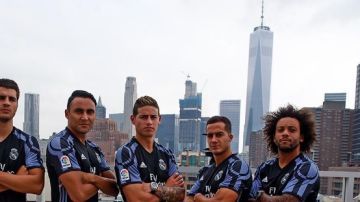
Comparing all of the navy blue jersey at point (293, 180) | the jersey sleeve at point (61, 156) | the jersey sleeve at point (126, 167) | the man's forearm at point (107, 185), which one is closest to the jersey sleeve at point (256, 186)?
the navy blue jersey at point (293, 180)

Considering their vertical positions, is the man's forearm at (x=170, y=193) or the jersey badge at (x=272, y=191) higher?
the jersey badge at (x=272, y=191)

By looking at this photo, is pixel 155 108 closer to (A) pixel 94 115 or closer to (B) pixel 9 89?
(A) pixel 94 115

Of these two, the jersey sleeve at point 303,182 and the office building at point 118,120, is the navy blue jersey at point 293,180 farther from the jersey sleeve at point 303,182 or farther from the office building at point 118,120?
the office building at point 118,120

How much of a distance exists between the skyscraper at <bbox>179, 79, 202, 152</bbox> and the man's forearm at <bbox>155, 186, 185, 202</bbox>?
139m

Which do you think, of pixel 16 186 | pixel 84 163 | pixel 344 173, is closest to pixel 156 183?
pixel 84 163

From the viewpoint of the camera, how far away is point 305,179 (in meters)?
3.10

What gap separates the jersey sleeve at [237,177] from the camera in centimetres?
330

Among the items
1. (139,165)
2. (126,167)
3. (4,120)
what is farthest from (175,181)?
(4,120)

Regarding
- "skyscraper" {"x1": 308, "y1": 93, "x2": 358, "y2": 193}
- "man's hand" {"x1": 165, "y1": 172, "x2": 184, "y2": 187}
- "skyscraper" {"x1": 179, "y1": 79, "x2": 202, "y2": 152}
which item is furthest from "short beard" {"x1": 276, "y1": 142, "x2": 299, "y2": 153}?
"skyscraper" {"x1": 179, "y1": 79, "x2": 202, "y2": 152}

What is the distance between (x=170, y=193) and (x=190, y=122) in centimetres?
14610

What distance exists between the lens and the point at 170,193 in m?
3.16

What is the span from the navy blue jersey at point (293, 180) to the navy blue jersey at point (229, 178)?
0.42 ft

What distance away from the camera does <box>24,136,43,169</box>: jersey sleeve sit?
320 centimetres

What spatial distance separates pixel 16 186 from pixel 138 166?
99 cm
